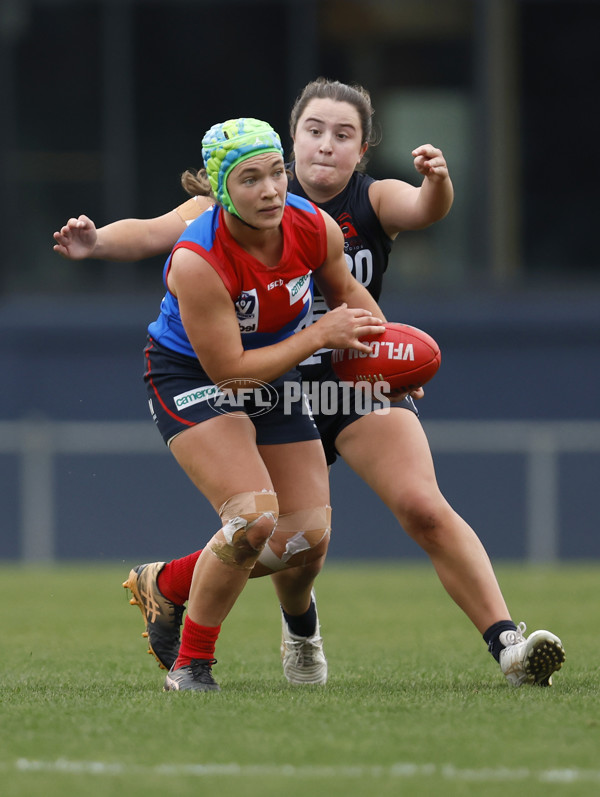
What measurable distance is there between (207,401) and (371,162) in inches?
335

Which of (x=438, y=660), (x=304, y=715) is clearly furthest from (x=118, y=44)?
(x=304, y=715)

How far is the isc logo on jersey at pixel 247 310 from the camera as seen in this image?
14.0 feet

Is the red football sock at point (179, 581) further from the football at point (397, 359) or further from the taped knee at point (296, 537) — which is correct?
the football at point (397, 359)

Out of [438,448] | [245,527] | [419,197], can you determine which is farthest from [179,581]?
[438,448]

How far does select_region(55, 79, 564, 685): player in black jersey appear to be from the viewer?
461cm

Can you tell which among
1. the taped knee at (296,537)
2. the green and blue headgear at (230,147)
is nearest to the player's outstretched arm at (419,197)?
the green and blue headgear at (230,147)

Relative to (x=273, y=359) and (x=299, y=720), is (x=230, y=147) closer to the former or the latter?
(x=273, y=359)

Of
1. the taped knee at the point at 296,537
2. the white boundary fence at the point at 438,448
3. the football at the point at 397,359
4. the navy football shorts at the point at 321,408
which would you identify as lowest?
the white boundary fence at the point at 438,448

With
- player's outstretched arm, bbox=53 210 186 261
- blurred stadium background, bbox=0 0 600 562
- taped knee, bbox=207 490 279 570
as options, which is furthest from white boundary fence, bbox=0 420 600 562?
taped knee, bbox=207 490 279 570

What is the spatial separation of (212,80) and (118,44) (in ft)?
3.20

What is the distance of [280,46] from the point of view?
12984mm

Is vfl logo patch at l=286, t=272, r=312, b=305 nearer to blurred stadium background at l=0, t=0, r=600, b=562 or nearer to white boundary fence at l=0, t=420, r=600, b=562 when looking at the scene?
white boundary fence at l=0, t=420, r=600, b=562

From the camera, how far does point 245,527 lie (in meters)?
4.28

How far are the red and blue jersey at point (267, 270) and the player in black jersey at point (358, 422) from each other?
0.39m
